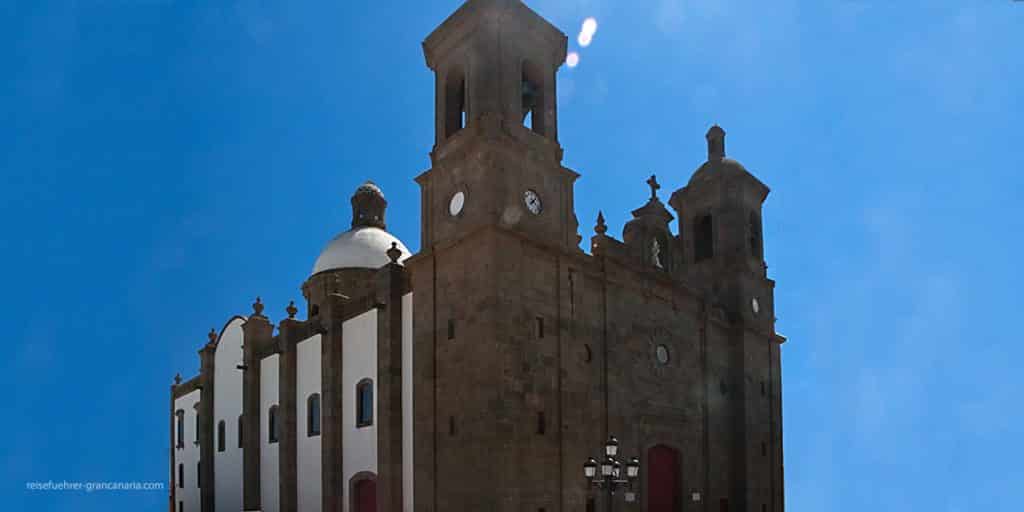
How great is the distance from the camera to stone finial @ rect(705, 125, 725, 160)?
114 ft

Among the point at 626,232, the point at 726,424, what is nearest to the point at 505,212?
the point at 626,232

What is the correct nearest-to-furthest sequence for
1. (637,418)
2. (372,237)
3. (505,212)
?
1. (505,212)
2. (637,418)
3. (372,237)

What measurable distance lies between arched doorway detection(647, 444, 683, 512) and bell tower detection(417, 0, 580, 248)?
8126 millimetres

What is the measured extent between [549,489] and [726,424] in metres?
12.0

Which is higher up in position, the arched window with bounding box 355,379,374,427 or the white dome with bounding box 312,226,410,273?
the white dome with bounding box 312,226,410,273

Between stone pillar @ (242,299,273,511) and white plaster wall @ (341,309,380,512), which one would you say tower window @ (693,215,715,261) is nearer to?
white plaster wall @ (341,309,380,512)

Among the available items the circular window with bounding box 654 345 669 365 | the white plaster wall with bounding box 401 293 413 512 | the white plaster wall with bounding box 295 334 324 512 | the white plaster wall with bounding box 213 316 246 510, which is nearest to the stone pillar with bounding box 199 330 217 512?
the white plaster wall with bounding box 213 316 246 510

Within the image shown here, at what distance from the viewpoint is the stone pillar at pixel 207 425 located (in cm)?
3725

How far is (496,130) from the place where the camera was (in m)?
23.1

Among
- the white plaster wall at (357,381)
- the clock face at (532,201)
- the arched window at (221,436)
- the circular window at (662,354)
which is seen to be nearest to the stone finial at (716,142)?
the circular window at (662,354)

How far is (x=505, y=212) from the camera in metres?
22.6

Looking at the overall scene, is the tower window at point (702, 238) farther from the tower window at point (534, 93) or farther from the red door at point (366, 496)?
the red door at point (366, 496)

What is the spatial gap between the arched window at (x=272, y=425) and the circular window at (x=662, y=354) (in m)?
16.0

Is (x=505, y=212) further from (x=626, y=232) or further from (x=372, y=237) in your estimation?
(x=372, y=237)
